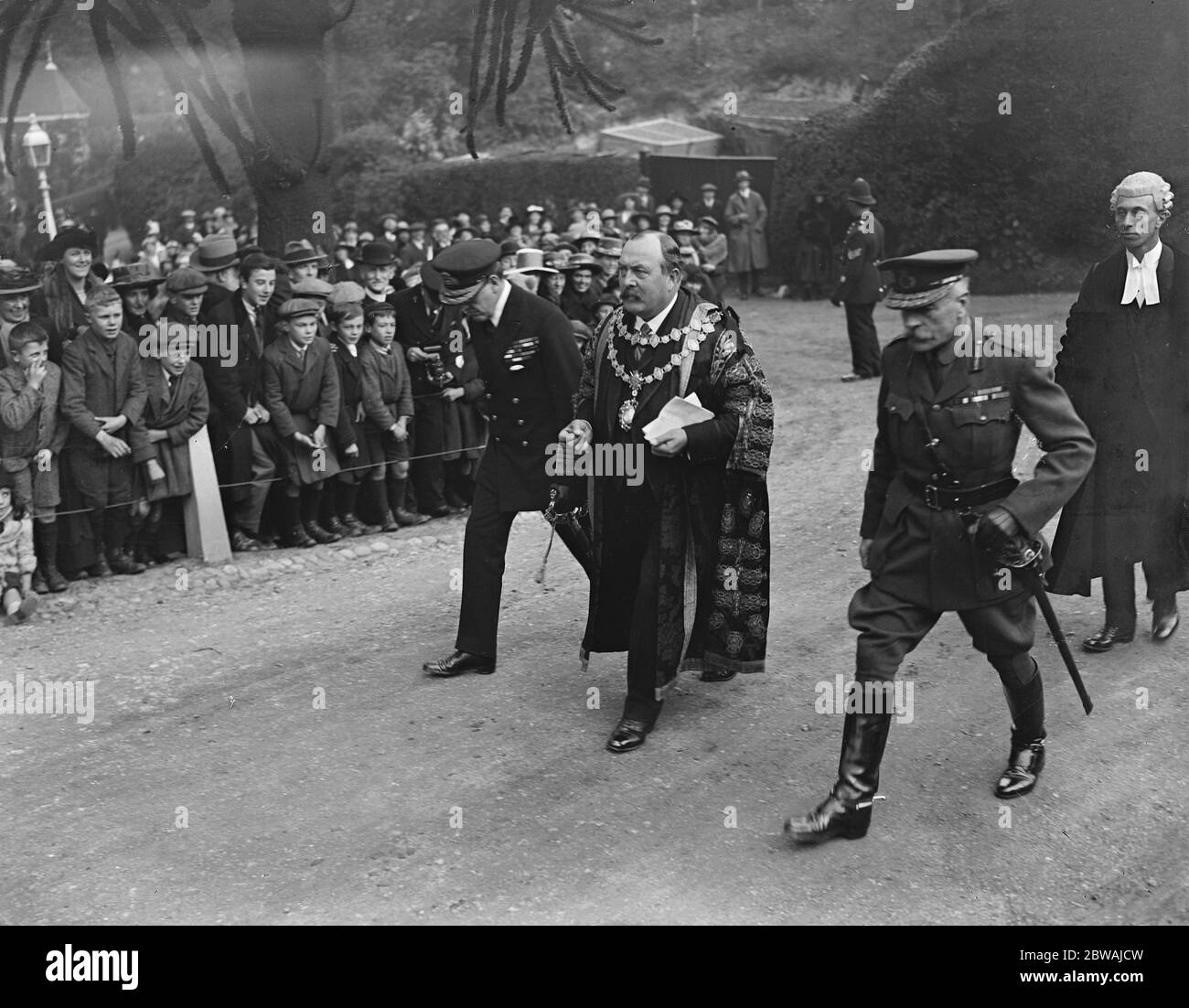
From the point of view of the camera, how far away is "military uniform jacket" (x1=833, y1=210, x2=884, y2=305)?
1323 centimetres

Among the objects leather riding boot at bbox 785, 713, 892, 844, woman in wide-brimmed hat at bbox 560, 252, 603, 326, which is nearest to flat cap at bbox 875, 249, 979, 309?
leather riding boot at bbox 785, 713, 892, 844

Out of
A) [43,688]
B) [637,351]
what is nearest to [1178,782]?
[637,351]

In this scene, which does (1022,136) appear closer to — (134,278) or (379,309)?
(379,309)

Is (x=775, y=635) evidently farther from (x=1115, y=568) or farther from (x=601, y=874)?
(x=601, y=874)

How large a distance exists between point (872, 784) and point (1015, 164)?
15.8 m

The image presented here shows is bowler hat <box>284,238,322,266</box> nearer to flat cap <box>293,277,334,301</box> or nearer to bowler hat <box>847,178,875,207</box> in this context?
flat cap <box>293,277,334,301</box>

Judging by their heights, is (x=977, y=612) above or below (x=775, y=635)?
above

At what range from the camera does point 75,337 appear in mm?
8281

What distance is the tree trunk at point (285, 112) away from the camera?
466 inches

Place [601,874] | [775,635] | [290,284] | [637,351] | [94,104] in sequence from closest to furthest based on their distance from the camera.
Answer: [601,874], [637,351], [775,635], [290,284], [94,104]

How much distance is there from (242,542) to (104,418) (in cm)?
113

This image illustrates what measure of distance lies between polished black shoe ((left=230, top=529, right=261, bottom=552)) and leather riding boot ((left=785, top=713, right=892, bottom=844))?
4.77 metres

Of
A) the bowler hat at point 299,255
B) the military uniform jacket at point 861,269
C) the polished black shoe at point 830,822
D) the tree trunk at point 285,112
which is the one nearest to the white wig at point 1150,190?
the polished black shoe at point 830,822

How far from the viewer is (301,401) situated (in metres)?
8.77
